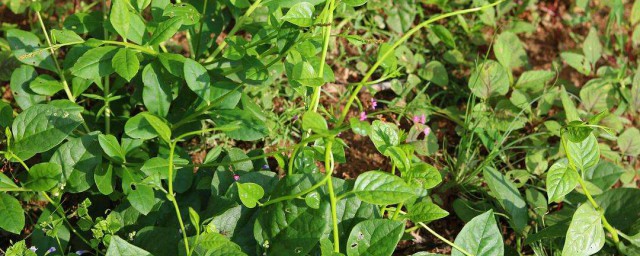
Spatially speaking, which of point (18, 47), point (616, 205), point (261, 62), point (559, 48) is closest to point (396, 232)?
point (261, 62)

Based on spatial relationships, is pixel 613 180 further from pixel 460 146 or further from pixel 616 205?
pixel 460 146

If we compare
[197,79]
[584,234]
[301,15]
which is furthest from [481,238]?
[197,79]

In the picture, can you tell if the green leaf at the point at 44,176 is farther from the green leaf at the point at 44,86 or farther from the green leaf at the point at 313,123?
the green leaf at the point at 313,123

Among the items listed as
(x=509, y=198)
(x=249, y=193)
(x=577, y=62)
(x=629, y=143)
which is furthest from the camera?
(x=577, y=62)

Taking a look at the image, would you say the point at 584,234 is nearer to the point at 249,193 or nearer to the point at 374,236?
the point at 374,236

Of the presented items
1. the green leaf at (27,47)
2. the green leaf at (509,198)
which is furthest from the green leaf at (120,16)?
the green leaf at (509,198)
